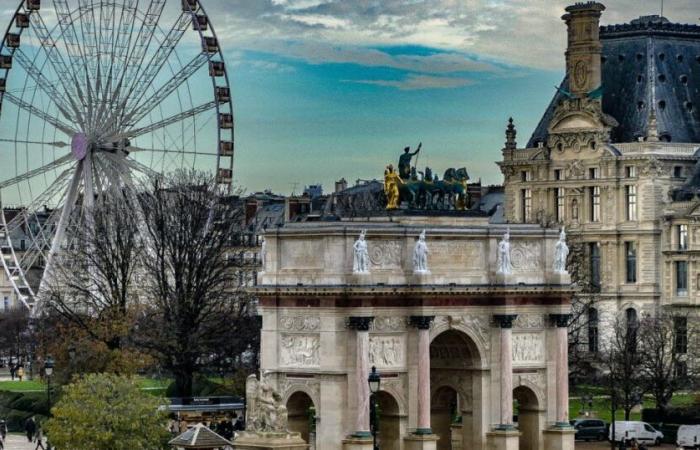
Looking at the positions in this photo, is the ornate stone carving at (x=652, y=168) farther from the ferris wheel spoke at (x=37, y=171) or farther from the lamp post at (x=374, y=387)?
the lamp post at (x=374, y=387)

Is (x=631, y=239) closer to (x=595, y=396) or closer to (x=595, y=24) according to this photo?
(x=595, y=24)

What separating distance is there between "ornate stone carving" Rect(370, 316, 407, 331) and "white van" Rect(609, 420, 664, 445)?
1055 inches

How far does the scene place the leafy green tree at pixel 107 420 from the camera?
86625 mm

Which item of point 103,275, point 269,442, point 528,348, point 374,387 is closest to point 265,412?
point 269,442

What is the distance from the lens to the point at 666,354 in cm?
13138

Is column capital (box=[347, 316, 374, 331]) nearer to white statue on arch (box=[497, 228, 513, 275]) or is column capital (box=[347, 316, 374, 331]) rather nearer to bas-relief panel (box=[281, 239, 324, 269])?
bas-relief panel (box=[281, 239, 324, 269])

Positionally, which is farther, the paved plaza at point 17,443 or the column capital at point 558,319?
the paved plaza at point 17,443

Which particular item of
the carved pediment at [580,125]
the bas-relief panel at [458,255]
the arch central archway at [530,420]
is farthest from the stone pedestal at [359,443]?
the carved pediment at [580,125]

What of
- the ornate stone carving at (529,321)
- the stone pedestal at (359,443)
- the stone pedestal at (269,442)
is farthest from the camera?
the ornate stone carving at (529,321)

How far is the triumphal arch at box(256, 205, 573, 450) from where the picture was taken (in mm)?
80375

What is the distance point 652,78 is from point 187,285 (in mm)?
55762

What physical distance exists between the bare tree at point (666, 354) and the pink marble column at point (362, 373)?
118 ft

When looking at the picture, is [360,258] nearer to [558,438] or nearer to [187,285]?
[558,438]

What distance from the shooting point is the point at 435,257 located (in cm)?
8319
